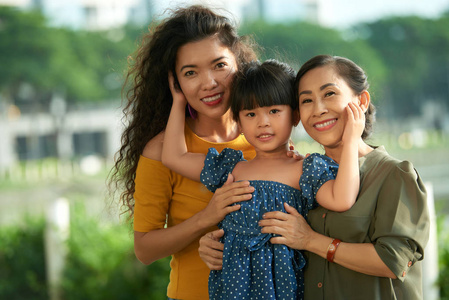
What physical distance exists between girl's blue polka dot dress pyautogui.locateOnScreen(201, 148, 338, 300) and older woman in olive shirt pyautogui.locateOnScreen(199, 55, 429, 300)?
36 millimetres

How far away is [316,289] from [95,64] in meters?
21.2

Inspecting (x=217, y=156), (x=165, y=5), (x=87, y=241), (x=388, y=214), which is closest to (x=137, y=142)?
(x=217, y=156)

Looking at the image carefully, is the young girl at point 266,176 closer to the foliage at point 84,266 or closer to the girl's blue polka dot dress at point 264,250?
the girl's blue polka dot dress at point 264,250

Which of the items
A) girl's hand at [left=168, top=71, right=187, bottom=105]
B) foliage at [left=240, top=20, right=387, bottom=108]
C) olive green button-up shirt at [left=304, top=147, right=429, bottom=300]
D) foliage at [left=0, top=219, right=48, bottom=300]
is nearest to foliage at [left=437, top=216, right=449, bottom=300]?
olive green button-up shirt at [left=304, top=147, right=429, bottom=300]

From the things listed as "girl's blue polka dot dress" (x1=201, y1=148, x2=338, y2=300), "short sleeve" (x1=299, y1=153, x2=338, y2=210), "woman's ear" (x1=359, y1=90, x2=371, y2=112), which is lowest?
"girl's blue polka dot dress" (x1=201, y1=148, x2=338, y2=300)

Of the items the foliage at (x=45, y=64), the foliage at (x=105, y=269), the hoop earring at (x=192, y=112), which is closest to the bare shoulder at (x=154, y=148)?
the hoop earring at (x=192, y=112)

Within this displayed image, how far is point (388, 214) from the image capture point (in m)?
1.42

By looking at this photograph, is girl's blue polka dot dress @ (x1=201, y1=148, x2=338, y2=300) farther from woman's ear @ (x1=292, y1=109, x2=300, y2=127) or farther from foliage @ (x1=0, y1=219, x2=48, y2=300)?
foliage @ (x1=0, y1=219, x2=48, y2=300)

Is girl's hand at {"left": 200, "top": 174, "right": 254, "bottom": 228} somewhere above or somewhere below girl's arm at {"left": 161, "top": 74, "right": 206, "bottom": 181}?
below

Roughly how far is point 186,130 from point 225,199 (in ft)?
1.29

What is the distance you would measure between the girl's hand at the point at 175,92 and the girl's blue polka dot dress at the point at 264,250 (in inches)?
16.7

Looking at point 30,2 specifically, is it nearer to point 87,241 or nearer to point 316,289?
point 87,241

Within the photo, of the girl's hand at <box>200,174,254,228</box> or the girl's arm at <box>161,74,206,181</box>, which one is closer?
the girl's hand at <box>200,174,254,228</box>

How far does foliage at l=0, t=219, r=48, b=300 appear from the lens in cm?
539
